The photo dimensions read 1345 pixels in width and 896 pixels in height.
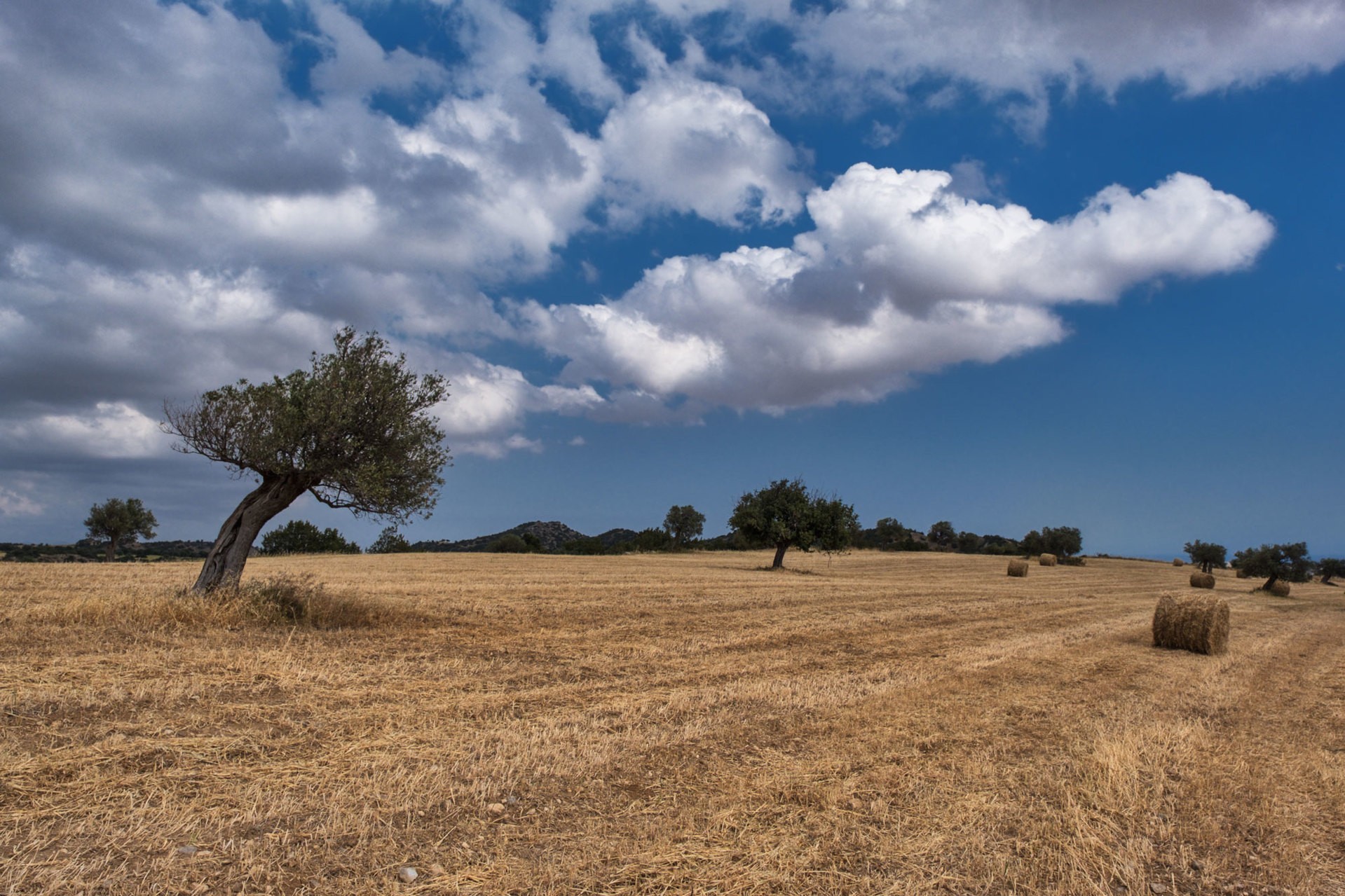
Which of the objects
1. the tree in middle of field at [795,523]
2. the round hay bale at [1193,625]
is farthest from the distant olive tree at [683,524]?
the round hay bale at [1193,625]

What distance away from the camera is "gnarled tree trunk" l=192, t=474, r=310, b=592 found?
46.8ft

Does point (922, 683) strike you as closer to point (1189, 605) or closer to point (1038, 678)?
point (1038, 678)

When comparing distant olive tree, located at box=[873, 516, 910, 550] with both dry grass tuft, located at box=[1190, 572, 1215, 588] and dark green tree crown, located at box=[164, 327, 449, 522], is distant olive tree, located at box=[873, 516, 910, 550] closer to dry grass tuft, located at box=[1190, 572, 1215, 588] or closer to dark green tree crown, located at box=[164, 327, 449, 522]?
dry grass tuft, located at box=[1190, 572, 1215, 588]

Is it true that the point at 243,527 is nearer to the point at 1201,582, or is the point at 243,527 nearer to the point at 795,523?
the point at 795,523

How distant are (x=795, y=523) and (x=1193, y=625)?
30322 mm

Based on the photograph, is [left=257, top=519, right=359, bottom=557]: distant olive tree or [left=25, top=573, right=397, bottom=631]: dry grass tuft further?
[left=257, top=519, right=359, bottom=557]: distant olive tree

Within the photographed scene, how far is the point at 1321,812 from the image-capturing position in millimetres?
6602

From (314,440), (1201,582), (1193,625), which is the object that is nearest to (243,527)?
(314,440)

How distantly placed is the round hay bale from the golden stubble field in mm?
2217

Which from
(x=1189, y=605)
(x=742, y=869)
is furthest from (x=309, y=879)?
(x=1189, y=605)

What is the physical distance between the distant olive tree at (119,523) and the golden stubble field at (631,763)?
61722 mm

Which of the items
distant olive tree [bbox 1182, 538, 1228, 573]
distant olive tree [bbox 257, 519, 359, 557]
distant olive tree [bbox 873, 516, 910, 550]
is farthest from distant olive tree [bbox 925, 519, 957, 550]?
distant olive tree [bbox 257, 519, 359, 557]

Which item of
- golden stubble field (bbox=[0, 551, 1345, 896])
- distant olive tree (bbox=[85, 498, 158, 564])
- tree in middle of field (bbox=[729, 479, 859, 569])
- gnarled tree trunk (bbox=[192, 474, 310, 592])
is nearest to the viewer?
golden stubble field (bbox=[0, 551, 1345, 896])

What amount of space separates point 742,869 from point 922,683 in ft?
23.6
